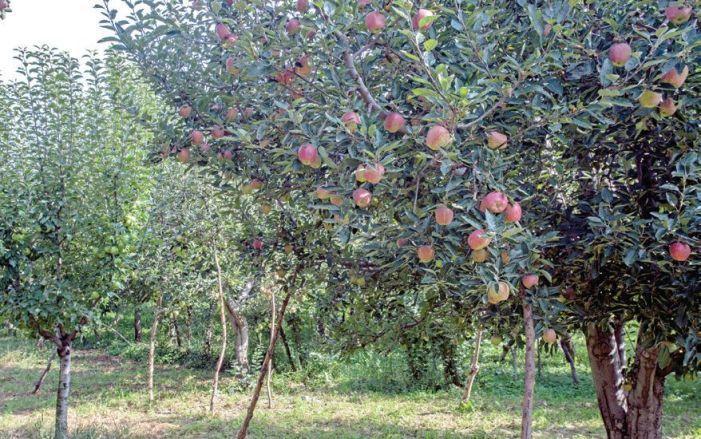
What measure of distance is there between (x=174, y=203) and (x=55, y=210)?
2.44 meters

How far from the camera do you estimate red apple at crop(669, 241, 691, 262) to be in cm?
203

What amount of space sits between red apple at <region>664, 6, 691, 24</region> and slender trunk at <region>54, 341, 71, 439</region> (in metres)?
6.20

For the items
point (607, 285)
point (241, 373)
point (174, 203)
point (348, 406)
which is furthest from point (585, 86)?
point (241, 373)

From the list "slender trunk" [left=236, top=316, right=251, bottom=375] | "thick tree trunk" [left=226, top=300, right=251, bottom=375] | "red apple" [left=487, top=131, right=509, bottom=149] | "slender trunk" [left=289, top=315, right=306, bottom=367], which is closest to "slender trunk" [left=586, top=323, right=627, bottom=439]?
"red apple" [left=487, top=131, right=509, bottom=149]

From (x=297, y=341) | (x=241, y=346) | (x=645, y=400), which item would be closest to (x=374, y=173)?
(x=645, y=400)

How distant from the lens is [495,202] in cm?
176

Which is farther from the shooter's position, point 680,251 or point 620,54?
point 680,251

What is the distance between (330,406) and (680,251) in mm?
7691

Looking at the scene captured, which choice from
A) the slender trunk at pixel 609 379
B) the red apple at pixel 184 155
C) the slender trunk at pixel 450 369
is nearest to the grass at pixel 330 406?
the slender trunk at pixel 450 369

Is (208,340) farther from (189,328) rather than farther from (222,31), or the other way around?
(222,31)

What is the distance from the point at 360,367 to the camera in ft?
38.9

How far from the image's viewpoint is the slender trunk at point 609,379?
3.79 meters

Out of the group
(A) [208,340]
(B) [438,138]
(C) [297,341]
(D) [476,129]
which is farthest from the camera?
(A) [208,340]

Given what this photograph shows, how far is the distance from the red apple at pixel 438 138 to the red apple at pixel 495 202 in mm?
262
